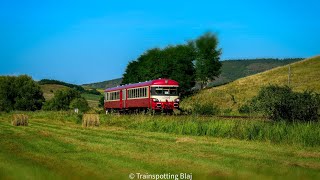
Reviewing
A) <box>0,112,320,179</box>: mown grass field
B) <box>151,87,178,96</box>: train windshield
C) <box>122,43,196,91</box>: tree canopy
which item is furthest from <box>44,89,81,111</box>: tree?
<box>0,112,320,179</box>: mown grass field

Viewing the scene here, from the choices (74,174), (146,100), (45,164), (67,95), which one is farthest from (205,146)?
(67,95)

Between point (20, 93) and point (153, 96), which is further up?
point (20, 93)

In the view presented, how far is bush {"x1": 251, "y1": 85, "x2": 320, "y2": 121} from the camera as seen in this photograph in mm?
26484

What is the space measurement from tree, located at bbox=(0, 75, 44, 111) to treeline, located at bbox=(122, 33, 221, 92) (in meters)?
19.9

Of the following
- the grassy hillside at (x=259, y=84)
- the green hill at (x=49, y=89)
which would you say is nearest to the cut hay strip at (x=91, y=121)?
the grassy hillside at (x=259, y=84)

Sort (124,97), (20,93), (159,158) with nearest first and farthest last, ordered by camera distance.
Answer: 1. (159,158)
2. (124,97)
3. (20,93)

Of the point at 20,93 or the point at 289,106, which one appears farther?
the point at 20,93

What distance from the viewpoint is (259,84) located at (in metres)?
101

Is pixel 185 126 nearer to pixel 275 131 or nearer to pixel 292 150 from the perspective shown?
pixel 275 131

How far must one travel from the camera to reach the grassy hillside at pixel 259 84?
85562mm

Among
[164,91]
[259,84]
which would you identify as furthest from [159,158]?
[259,84]

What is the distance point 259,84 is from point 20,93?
51292mm

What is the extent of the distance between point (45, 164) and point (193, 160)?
361 centimetres

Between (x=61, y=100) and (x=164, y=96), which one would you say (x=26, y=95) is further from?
(x=164, y=96)
